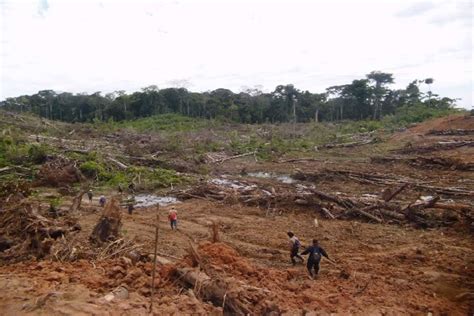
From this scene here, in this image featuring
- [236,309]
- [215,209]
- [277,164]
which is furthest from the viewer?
[277,164]

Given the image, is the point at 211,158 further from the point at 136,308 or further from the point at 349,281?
the point at 136,308

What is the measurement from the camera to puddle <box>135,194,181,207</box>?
16.2m

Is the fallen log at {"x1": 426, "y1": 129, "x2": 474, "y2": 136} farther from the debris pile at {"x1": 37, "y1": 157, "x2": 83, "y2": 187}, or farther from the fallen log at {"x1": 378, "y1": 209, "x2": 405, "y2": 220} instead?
the debris pile at {"x1": 37, "y1": 157, "x2": 83, "y2": 187}

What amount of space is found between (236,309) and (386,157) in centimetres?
1895

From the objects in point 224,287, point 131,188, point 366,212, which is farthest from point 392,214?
point 131,188

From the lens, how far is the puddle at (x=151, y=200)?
16.2 metres

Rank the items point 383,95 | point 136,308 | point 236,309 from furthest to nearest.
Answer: point 383,95
point 236,309
point 136,308

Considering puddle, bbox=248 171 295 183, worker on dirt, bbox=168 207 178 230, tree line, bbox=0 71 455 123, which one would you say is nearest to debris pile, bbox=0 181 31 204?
worker on dirt, bbox=168 207 178 230

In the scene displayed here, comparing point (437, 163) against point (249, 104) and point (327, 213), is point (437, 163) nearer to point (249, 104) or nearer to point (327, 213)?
point (327, 213)

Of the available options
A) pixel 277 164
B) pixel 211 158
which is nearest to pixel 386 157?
pixel 277 164

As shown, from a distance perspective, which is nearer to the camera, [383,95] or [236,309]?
[236,309]

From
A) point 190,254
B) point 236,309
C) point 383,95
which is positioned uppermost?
point 383,95

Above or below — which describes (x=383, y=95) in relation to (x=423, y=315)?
above

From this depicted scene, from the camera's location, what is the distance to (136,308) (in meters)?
5.61
